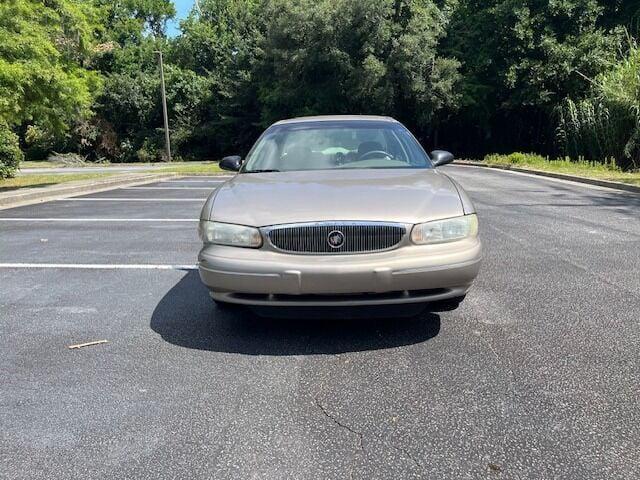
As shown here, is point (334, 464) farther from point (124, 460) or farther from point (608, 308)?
point (608, 308)

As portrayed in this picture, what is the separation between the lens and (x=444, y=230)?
11.9 ft

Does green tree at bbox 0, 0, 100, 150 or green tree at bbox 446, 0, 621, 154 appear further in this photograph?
green tree at bbox 446, 0, 621, 154

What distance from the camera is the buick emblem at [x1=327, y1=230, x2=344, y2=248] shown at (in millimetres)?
3488

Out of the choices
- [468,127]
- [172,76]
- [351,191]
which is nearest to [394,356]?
[351,191]

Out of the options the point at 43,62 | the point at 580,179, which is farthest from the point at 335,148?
the point at 580,179

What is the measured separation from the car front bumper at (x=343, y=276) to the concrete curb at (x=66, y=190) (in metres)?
9.72

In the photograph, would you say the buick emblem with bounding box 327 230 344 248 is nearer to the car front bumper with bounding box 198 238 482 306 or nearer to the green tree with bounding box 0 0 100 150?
the car front bumper with bounding box 198 238 482 306

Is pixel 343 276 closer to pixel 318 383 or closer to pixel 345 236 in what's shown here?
pixel 345 236

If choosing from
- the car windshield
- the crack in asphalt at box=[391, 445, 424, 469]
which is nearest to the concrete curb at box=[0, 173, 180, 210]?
the car windshield

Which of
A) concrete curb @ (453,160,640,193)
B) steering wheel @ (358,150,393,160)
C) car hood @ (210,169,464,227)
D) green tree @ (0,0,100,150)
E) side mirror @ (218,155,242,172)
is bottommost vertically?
concrete curb @ (453,160,640,193)

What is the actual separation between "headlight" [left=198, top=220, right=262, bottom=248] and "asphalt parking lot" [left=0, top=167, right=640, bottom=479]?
2.26 ft

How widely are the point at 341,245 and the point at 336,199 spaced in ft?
1.23

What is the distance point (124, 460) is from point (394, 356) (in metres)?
1.70

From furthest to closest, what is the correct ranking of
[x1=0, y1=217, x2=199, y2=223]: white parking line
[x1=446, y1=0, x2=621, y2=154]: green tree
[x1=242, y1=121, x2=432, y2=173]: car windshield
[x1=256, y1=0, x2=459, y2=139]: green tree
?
1. [x1=256, y1=0, x2=459, y2=139]: green tree
2. [x1=446, y1=0, x2=621, y2=154]: green tree
3. [x1=0, y1=217, x2=199, y2=223]: white parking line
4. [x1=242, y1=121, x2=432, y2=173]: car windshield
